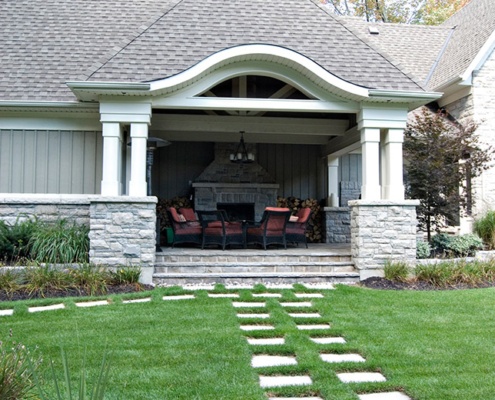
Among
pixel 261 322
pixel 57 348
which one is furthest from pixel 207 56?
pixel 57 348

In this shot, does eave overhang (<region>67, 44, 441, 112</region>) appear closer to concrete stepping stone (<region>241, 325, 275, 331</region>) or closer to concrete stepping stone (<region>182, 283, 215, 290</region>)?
concrete stepping stone (<region>182, 283, 215, 290</region>)

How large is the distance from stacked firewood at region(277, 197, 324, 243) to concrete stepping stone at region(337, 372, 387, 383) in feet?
26.8

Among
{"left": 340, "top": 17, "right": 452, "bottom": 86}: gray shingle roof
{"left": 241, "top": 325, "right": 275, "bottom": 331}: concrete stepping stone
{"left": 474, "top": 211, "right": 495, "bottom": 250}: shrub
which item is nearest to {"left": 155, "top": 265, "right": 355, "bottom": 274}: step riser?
{"left": 241, "top": 325, "right": 275, "bottom": 331}: concrete stepping stone

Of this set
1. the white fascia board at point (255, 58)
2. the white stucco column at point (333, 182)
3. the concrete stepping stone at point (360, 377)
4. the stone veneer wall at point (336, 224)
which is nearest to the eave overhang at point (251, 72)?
the white fascia board at point (255, 58)

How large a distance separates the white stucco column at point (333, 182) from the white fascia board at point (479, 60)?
345cm

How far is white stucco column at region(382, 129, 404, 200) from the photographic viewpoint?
311 inches

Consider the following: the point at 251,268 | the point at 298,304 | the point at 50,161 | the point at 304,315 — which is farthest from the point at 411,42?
the point at 304,315

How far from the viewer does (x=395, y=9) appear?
22.5m

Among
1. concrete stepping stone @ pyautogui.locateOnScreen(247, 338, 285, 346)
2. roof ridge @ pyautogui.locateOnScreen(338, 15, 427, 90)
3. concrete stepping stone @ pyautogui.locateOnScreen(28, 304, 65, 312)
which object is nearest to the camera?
concrete stepping stone @ pyautogui.locateOnScreen(247, 338, 285, 346)

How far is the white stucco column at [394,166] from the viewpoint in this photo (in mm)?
7898

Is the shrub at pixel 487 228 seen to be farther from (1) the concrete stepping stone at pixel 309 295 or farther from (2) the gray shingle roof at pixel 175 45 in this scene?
(1) the concrete stepping stone at pixel 309 295

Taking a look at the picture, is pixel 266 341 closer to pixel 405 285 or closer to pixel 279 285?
pixel 279 285

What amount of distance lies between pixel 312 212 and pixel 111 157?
19.5 feet

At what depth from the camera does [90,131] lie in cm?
874
